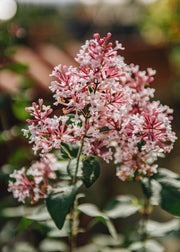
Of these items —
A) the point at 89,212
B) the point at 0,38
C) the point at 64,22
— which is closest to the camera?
the point at 89,212

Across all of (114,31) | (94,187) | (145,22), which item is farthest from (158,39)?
(94,187)

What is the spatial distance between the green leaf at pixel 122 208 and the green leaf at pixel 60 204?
279 mm

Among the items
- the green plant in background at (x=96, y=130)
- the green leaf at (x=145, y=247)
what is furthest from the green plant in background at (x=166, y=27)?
the green plant in background at (x=96, y=130)

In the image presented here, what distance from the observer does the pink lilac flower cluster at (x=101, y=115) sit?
2.20ft

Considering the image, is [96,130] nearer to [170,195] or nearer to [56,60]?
[170,195]

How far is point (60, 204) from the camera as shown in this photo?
707mm

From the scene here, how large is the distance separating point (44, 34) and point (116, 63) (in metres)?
3.61

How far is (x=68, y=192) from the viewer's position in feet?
2.44

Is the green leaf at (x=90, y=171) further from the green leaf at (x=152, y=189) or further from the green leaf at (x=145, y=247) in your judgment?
the green leaf at (x=145, y=247)

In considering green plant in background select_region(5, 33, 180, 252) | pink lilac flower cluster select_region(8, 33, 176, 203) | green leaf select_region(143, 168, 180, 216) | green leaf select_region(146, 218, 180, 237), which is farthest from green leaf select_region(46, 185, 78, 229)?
green leaf select_region(146, 218, 180, 237)

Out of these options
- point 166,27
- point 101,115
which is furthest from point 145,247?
point 166,27

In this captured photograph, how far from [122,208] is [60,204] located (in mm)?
366

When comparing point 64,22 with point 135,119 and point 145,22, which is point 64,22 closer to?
point 145,22

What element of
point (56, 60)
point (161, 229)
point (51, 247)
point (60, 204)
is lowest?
point (51, 247)
